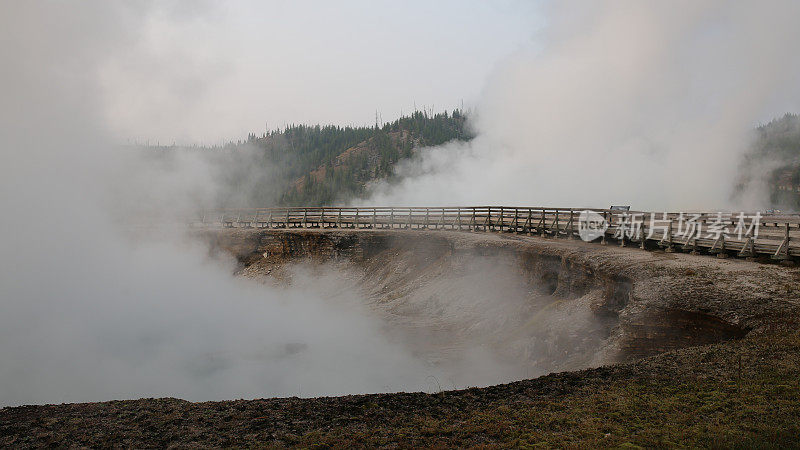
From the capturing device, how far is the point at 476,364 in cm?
1686

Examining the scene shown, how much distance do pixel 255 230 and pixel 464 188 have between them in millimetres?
42063

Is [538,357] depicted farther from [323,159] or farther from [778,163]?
[323,159]

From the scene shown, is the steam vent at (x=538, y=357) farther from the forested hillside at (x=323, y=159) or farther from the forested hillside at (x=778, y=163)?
the forested hillside at (x=323, y=159)

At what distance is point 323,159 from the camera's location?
5669 inches

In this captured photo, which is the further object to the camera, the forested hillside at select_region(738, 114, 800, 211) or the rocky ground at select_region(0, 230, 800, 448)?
the forested hillside at select_region(738, 114, 800, 211)

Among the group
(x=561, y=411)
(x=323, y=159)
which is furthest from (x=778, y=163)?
(x=561, y=411)

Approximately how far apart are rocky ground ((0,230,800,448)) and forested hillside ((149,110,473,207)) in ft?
302

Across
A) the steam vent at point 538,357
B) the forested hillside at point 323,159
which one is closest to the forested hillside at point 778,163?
the steam vent at point 538,357

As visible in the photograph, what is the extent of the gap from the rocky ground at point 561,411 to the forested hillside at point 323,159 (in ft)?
302

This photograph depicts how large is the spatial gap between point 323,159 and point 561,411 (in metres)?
140

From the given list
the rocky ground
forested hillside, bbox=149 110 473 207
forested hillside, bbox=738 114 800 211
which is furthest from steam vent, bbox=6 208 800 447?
forested hillside, bbox=149 110 473 207

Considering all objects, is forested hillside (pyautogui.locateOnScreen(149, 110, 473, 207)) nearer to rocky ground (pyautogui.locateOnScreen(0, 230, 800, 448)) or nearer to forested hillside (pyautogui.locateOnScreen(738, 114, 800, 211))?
forested hillside (pyautogui.locateOnScreen(738, 114, 800, 211))

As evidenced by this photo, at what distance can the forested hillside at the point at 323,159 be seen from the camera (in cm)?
11556

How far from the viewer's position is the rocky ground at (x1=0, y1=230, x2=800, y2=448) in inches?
273
